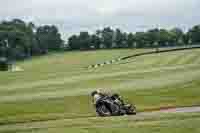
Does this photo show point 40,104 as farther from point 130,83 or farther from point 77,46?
point 77,46

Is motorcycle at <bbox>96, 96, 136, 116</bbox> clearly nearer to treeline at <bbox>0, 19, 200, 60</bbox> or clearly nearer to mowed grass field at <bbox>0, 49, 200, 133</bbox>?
mowed grass field at <bbox>0, 49, 200, 133</bbox>

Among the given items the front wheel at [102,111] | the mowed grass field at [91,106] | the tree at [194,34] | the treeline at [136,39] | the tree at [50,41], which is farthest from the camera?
the tree at [50,41]

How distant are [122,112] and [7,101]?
917cm

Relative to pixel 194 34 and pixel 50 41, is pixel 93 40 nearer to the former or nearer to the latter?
pixel 50 41

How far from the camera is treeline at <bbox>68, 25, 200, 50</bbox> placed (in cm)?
11082

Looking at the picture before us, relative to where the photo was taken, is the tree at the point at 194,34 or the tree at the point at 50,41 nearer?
the tree at the point at 194,34

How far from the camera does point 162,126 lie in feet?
36.1

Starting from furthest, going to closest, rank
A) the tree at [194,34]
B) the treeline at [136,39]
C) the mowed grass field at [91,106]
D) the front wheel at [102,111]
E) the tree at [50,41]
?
the tree at [50,41], the treeline at [136,39], the tree at [194,34], the front wheel at [102,111], the mowed grass field at [91,106]

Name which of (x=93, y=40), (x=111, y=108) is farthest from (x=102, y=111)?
(x=93, y=40)

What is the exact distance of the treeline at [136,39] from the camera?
110825 mm

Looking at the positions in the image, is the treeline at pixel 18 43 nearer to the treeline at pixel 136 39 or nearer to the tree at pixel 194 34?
the treeline at pixel 136 39

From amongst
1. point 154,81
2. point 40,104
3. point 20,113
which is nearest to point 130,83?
point 154,81

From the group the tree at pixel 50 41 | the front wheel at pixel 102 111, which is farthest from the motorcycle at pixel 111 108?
the tree at pixel 50 41

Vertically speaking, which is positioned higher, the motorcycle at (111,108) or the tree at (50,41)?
the tree at (50,41)
